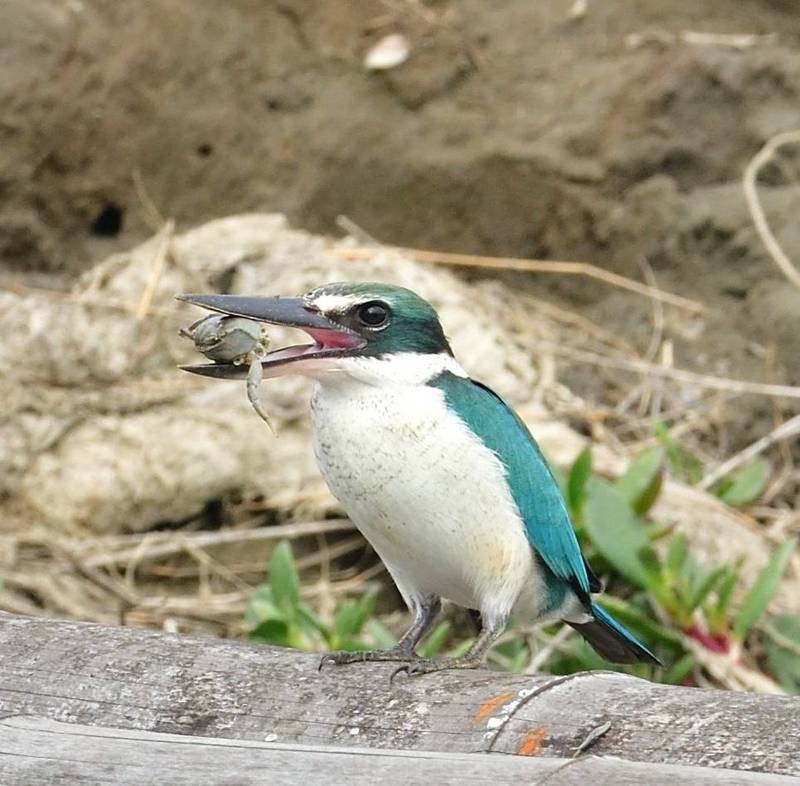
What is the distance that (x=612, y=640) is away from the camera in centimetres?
317

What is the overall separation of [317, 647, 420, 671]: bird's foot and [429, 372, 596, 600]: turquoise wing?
0.34m

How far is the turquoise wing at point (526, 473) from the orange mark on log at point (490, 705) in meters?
0.72

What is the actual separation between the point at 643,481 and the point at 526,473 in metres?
1.40

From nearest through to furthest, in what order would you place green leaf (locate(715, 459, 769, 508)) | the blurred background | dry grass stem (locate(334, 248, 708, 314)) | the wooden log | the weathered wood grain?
1. the weathered wood grain
2. the wooden log
3. green leaf (locate(715, 459, 769, 508))
4. the blurred background
5. dry grass stem (locate(334, 248, 708, 314))

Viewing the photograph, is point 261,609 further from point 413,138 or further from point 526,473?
point 413,138

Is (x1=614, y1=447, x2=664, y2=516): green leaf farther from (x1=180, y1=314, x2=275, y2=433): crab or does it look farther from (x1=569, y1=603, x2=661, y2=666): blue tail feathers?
(x1=180, y1=314, x2=275, y2=433): crab

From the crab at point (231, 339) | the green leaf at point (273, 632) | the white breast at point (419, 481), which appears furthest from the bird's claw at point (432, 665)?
the green leaf at point (273, 632)

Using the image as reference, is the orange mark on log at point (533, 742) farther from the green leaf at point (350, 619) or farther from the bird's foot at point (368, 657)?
the green leaf at point (350, 619)

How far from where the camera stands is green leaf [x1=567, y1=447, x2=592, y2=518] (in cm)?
409

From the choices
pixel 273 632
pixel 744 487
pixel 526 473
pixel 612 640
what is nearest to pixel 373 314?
pixel 526 473

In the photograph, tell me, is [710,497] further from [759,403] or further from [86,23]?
[86,23]

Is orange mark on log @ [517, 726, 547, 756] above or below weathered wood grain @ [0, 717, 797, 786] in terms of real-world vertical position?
below

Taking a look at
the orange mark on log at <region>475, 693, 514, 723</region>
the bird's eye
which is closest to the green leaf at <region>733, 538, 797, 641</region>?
the bird's eye

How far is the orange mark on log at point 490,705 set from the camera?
211 centimetres
